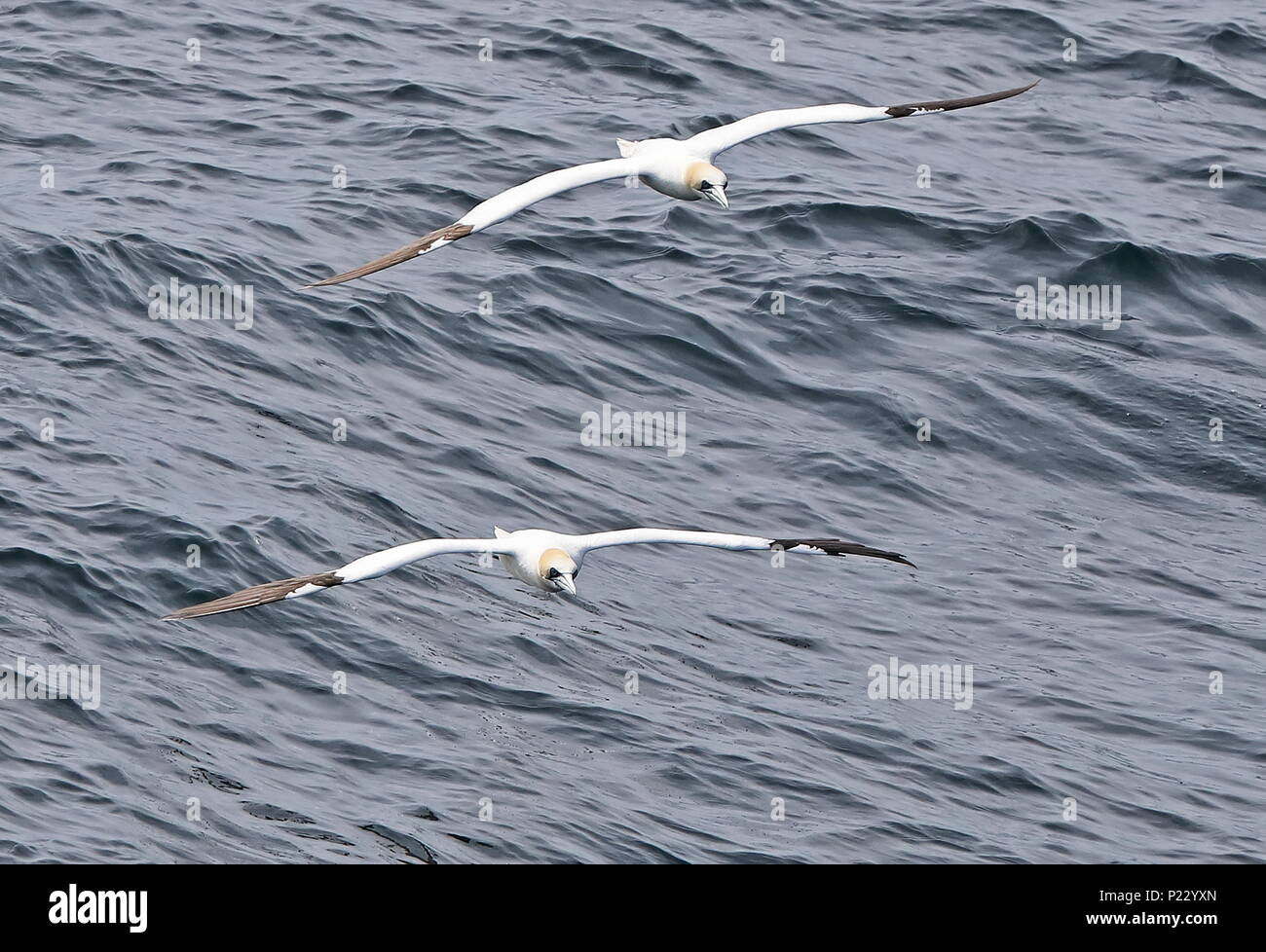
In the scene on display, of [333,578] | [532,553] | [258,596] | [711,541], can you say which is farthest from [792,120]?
[258,596]

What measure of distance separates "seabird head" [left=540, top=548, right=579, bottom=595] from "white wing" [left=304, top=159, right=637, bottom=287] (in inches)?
103

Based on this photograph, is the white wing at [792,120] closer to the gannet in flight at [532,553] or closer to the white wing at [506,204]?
the white wing at [506,204]

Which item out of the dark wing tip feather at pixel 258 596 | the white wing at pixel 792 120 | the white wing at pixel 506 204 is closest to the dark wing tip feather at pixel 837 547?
the white wing at pixel 506 204

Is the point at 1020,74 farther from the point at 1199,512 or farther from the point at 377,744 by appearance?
the point at 377,744

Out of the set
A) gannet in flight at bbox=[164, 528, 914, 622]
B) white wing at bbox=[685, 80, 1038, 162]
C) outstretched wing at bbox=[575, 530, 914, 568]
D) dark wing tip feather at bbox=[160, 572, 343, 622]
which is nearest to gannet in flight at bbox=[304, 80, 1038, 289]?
white wing at bbox=[685, 80, 1038, 162]

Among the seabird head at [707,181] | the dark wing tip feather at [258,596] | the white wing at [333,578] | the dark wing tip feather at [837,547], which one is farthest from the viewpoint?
the seabird head at [707,181]

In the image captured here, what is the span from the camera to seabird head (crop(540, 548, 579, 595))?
18.1 metres

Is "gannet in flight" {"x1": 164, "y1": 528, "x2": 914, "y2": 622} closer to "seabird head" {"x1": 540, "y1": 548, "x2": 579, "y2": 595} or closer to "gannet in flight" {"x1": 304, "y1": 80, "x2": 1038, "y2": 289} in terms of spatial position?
"seabird head" {"x1": 540, "y1": 548, "x2": 579, "y2": 595}

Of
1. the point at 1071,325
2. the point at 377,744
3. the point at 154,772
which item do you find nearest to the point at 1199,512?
the point at 1071,325

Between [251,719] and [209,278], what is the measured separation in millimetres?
8211

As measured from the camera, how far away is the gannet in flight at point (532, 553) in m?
16.5

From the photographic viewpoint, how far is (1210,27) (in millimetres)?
35594

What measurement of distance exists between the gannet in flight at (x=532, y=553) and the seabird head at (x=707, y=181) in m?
3.33

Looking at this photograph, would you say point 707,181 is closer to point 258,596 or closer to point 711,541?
point 711,541
